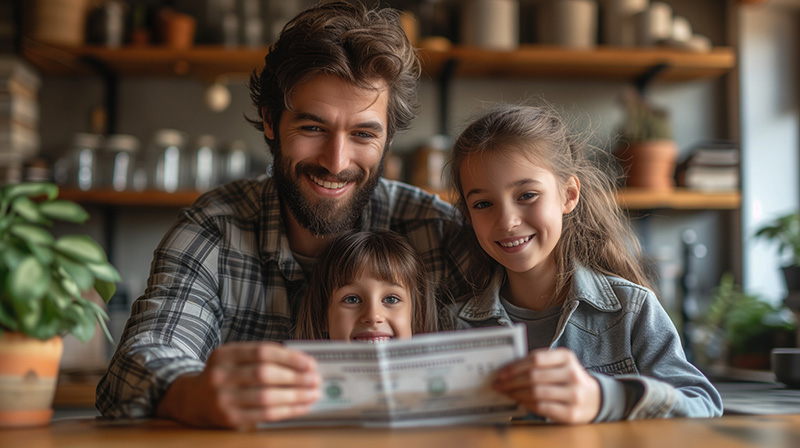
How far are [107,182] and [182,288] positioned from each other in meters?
1.69

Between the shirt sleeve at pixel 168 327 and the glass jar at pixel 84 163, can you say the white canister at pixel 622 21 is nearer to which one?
the shirt sleeve at pixel 168 327

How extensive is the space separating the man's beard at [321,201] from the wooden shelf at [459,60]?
50.0 inches

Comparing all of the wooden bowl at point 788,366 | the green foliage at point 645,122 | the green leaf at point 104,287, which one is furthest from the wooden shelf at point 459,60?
the green leaf at point 104,287

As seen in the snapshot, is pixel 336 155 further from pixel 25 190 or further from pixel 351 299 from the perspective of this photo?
pixel 25 190

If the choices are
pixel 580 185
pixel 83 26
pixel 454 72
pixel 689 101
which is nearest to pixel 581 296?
pixel 580 185

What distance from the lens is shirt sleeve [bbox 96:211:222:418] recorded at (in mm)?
1048

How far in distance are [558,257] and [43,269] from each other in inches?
37.8

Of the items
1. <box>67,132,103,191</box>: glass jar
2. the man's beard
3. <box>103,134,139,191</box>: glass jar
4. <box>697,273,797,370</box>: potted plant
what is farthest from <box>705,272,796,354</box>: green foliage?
<box>67,132,103,191</box>: glass jar

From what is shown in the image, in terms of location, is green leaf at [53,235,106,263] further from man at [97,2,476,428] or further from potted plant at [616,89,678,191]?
potted plant at [616,89,678,191]

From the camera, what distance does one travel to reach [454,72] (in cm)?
296

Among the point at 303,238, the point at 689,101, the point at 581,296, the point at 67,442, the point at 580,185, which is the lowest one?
the point at 67,442

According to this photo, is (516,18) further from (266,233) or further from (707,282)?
(266,233)

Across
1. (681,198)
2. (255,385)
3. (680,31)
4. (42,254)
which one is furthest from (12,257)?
(680,31)

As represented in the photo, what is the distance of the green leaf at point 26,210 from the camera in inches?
36.2
